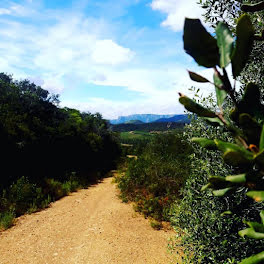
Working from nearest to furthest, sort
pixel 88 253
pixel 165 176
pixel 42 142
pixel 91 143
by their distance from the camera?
pixel 88 253, pixel 165 176, pixel 42 142, pixel 91 143

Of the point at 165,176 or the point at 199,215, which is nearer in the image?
the point at 199,215

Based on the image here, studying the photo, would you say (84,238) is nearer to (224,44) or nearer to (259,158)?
(259,158)

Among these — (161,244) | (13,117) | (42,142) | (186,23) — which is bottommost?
(161,244)

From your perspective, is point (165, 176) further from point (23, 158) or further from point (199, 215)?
point (23, 158)

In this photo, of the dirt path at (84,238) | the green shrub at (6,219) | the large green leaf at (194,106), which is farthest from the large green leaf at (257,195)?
the green shrub at (6,219)

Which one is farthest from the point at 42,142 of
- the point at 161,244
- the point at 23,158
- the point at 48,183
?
the point at 161,244

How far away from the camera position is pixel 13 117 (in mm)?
11578

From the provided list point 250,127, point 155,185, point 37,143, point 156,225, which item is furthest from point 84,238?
point 37,143

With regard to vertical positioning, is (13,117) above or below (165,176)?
above

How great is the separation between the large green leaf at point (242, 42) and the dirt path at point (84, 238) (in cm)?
585

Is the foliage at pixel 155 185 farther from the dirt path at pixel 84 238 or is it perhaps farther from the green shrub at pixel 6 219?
the green shrub at pixel 6 219

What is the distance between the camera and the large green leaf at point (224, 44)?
88cm

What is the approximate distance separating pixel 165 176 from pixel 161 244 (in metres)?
3.87

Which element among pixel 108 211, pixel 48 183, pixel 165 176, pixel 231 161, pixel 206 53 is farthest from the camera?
pixel 48 183
